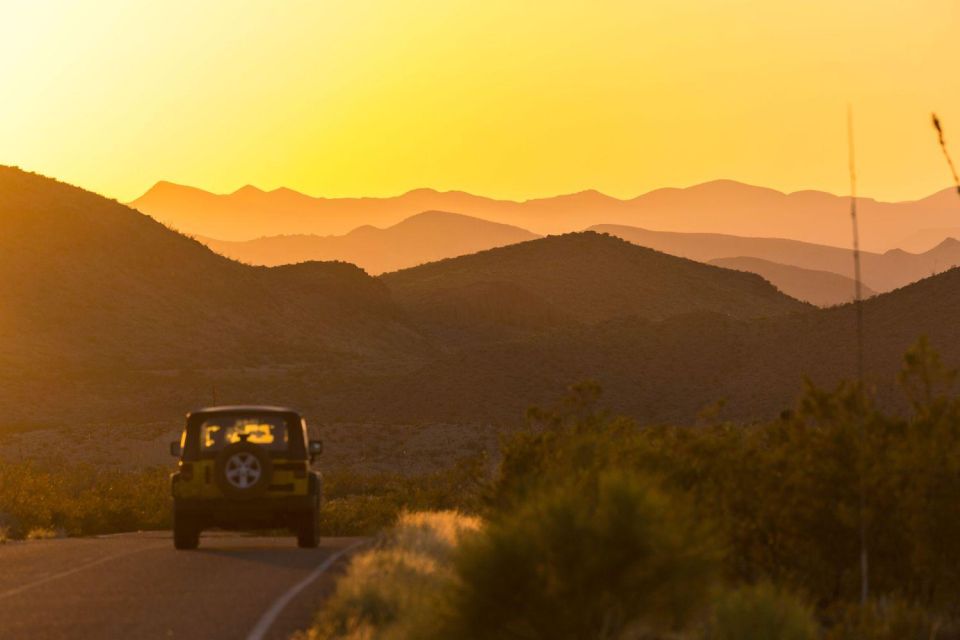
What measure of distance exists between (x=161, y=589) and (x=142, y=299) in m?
103

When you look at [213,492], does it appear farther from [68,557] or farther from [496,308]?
[496,308]

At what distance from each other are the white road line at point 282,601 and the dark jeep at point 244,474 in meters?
0.97

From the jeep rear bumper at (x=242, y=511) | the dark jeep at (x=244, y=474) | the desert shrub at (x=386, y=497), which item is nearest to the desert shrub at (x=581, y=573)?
the dark jeep at (x=244, y=474)

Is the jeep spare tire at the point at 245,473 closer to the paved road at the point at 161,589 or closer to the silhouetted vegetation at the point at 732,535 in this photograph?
the paved road at the point at 161,589

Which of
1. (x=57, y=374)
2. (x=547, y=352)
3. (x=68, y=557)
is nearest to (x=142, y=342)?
(x=57, y=374)

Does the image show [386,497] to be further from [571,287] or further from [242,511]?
[571,287]

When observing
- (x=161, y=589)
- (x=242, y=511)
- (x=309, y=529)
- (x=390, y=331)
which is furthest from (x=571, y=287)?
(x=161, y=589)

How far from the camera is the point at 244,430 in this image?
2222cm

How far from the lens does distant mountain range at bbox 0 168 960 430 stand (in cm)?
8575

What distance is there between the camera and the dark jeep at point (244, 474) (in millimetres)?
21281

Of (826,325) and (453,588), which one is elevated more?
(826,325)

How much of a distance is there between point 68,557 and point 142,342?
9105 cm

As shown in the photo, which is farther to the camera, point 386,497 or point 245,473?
point 386,497

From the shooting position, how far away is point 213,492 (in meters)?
21.5
